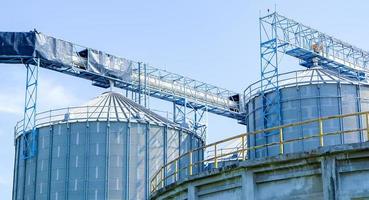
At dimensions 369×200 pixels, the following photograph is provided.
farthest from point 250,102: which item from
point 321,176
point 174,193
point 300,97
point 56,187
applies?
point 321,176

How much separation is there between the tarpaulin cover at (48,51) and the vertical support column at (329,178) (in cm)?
2762

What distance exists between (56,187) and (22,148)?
4609 millimetres

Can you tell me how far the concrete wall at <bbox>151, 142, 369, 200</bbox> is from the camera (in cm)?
2022

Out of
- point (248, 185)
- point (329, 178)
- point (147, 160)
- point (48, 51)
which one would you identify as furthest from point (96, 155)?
point (329, 178)

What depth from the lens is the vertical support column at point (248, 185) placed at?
71.9 feet

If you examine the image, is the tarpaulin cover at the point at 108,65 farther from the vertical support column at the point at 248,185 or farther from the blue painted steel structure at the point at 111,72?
the vertical support column at the point at 248,185

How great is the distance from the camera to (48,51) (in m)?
45.2

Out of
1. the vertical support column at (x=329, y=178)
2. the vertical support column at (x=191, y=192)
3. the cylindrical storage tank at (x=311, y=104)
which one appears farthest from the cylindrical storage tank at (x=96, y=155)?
the vertical support column at (x=329, y=178)

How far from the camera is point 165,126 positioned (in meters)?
42.8

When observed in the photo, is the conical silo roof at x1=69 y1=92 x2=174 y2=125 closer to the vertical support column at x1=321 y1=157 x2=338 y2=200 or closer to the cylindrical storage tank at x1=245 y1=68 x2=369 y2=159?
the cylindrical storage tank at x1=245 y1=68 x2=369 y2=159

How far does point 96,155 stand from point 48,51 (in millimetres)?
8444

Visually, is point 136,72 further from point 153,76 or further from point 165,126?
point 165,126

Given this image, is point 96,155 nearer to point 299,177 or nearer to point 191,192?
point 191,192

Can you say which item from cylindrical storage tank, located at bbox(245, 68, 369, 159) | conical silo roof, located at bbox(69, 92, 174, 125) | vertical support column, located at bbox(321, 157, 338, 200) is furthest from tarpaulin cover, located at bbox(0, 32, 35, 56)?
vertical support column, located at bbox(321, 157, 338, 200)
